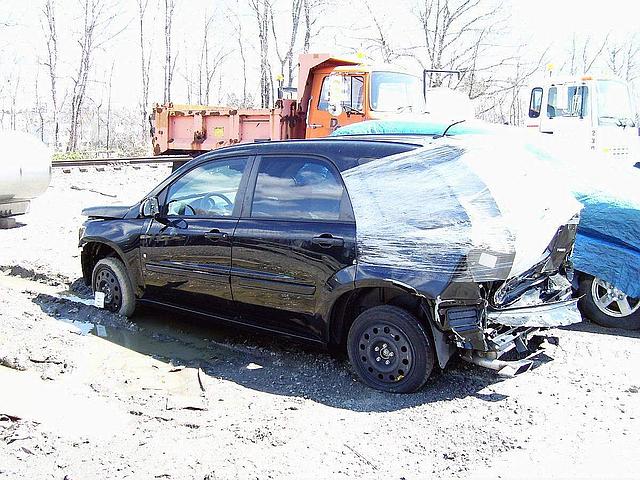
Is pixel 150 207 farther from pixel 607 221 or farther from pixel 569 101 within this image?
pixel 569 101

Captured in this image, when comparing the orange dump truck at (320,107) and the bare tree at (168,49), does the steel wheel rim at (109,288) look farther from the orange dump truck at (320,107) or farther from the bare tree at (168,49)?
the bare tree at (168,49)

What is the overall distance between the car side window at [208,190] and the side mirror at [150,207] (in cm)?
10

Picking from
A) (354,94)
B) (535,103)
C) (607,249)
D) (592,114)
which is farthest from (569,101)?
(607,249)

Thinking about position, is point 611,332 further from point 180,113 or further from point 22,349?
point 180,113

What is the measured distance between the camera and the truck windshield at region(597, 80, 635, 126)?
13227 mm

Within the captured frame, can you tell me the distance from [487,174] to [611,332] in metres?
2.56

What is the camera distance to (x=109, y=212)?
6.26 m

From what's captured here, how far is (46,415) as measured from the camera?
4.03m

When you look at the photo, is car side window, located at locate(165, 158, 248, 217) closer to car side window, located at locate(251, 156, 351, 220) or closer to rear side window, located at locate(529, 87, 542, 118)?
car side window, located at locate(251, 156, 351, 220)

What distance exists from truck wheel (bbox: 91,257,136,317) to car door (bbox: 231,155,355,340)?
4.83 ft

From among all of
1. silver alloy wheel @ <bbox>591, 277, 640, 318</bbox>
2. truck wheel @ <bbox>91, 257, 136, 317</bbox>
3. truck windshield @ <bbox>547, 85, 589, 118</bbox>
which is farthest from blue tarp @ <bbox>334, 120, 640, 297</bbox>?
truck windshield @ <bbox>547, 85, 589, 118</bbox>

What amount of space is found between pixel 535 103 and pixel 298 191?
35.0 feet

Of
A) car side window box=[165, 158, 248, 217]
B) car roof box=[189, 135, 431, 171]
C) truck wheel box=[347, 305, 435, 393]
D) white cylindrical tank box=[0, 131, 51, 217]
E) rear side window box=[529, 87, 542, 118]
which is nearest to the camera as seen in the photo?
truck wheel box=[347, 305, 435, 393]

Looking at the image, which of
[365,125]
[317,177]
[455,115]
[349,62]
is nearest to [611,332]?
[317,177]
